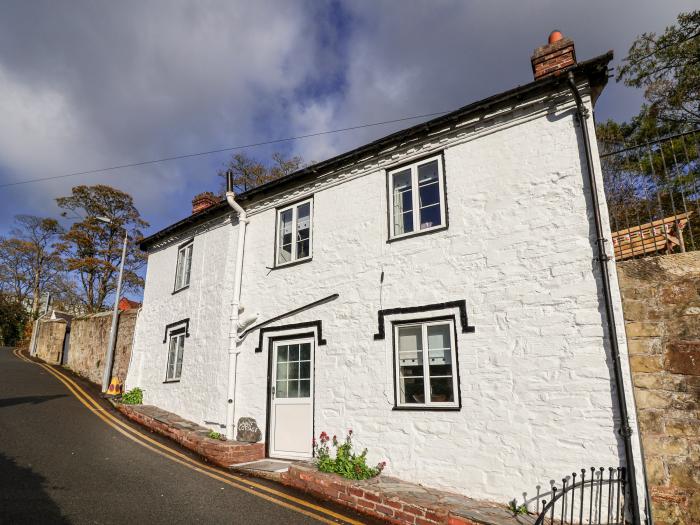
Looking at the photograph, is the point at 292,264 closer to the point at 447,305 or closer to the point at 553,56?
the point at 447,305

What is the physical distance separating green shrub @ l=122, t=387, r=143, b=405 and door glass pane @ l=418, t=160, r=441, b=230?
1112 cm

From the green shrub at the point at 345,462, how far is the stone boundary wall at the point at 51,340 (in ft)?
78.1

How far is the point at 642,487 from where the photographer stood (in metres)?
5.45

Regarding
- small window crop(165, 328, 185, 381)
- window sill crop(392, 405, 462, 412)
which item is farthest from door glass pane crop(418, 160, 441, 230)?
small window crop(165, 328, 185, 381)

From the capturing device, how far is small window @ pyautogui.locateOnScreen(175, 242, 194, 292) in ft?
45.2

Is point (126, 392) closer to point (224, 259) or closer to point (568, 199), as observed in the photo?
point (224, 259)

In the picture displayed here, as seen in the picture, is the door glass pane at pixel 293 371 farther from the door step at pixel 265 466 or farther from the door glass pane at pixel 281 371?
the door step at pixel 265 466

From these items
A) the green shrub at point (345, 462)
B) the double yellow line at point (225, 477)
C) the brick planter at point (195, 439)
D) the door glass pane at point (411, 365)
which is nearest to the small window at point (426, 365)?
the door glass pane at point (411, 365)

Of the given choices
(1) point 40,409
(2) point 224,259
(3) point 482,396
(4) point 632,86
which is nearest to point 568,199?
(3) point 482,396

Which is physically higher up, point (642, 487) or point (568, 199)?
point (568, 199)

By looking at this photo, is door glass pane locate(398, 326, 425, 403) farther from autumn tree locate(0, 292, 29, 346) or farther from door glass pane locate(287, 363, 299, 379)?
autumn tree locate(0, 292, 29, 346)

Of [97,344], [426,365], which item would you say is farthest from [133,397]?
[426,365]

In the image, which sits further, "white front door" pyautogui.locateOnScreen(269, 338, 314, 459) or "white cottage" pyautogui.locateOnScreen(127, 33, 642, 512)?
"white front door" pyautogui.locateOnScreen(269, 338, 314, 459)

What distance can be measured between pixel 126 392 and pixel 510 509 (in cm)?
1280
